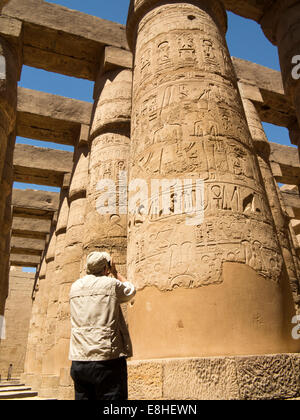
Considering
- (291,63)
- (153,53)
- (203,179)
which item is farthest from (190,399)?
(291,63)

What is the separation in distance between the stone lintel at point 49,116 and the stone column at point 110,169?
2588 millimetres

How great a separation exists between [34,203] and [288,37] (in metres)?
10.1

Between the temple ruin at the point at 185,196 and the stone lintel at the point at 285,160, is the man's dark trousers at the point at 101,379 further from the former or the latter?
the stone lintel at the point at 285,160

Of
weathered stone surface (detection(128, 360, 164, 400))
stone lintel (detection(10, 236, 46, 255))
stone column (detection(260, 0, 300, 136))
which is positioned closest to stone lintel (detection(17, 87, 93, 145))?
stone column (detection(260, 0, 300, 136))

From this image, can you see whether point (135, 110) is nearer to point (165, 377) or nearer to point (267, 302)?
point (267, 302)

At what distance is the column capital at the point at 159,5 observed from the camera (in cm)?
464

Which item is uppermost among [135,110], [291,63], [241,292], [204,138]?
[291,63]

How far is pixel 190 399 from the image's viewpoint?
2.33m

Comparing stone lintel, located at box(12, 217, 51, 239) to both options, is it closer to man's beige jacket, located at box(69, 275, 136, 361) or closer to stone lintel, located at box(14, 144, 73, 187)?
stone lintel, located at box(14, 144, 73, 187)

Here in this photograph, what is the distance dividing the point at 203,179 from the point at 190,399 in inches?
66.5

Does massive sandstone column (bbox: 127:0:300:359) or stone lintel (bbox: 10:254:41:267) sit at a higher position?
stone lintel (bbox: 10:254:41:267)

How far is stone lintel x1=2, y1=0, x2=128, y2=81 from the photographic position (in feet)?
24.9

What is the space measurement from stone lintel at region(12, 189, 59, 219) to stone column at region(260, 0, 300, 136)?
9404mm
